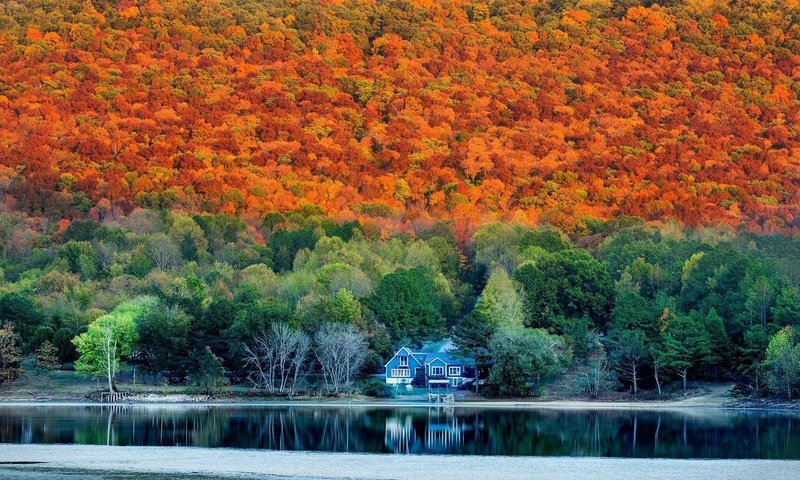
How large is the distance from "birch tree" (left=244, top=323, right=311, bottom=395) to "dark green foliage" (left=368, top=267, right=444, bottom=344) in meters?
10.5

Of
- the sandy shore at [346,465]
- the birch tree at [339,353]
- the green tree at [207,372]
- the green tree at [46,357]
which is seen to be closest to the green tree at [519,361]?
the birch tree at [339,353]

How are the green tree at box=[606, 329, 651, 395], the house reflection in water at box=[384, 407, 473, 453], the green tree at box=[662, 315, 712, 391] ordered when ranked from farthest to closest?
the green tree at box=[606, 329, 651, 395] < the green tree at box=[662, 315, 712, 391] < the house reflection in water at box=[384, 407, 473, 453]

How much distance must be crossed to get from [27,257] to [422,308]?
270ft

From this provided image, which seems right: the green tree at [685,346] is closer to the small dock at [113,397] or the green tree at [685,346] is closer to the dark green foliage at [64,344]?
the small dock at [113,397]

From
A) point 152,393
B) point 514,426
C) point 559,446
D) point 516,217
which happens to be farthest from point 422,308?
point 516,217

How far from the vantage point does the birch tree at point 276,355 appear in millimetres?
101750

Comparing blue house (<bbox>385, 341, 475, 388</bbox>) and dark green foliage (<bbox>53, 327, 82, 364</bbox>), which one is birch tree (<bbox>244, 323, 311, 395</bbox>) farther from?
dark green foliage (<bbox>53, 327, 82, 364</bbox>)

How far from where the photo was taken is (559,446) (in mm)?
69438

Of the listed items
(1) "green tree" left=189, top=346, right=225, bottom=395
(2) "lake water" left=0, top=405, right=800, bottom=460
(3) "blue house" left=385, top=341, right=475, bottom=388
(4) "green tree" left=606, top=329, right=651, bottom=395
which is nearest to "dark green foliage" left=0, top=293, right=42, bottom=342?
(1) "green tree" left=189, top=346, right=225, bottom=395

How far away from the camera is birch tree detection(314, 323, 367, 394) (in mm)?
101875

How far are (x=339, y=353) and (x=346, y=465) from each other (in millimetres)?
42230

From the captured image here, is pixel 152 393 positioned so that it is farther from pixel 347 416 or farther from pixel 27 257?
pixel 27 257

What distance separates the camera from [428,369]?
10869cm

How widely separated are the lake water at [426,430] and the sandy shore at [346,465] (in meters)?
2.68
